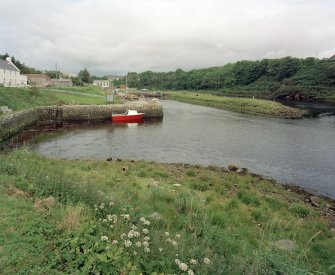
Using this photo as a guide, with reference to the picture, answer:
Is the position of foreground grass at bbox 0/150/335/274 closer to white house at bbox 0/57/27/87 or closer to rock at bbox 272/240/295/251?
rock at bbox 272/240/295/251

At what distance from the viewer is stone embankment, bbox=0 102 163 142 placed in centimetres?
2831

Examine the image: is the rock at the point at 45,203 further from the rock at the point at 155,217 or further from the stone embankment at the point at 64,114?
the stone embankment at the point at 64,114

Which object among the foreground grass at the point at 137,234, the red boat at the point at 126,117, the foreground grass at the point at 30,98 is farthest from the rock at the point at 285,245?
the red boat at the point at 126,117

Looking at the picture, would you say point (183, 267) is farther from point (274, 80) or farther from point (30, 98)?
point (274, 80)

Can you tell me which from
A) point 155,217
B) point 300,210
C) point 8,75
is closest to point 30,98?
point 8,75

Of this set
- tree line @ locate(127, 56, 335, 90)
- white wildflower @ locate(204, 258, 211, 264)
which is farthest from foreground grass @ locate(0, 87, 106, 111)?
tree line @ locate(127, 56, 335, 90)

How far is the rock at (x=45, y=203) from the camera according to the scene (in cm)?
696

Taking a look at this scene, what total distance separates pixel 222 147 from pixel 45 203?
22.9 meters

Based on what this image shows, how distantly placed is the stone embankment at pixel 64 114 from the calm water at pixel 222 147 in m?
4.05

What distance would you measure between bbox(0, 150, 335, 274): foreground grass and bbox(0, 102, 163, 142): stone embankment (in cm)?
2015

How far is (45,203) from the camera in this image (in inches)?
281

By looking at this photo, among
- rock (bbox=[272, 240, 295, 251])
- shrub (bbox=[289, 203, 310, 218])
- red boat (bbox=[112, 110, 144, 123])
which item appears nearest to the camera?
rock (bbox=[272, 240, 295, 251])

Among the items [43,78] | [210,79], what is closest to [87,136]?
[43,78]

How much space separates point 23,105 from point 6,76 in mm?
32222
